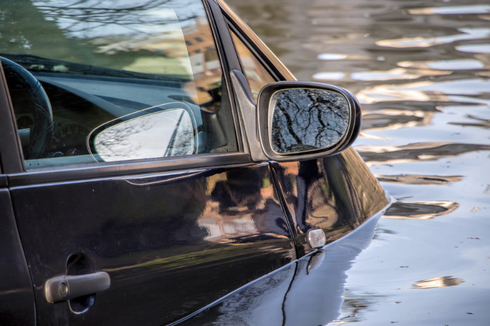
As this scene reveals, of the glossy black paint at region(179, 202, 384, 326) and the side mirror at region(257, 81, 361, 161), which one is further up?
the side mirror at region(257, 81, 361, 161)

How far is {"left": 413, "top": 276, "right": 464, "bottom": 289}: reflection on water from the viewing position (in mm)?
2082

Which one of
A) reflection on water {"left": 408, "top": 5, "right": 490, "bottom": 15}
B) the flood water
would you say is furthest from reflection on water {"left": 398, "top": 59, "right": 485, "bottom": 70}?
reflection on water {"left": 408, "top": 5, "right": 490, "bottom": 15}

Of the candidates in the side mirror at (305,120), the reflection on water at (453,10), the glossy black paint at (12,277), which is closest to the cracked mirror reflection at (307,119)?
the side mirror at (305,120)

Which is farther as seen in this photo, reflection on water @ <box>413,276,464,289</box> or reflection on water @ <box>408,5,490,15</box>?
reflection on water @ <box>408,5,490,15</box>

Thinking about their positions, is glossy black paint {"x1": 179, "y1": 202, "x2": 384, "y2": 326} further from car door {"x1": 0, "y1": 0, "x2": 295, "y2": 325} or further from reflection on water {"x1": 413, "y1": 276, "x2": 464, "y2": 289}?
reflection on water {"x1": 413, "y1": 276, "x2": 464, "y2": 289}

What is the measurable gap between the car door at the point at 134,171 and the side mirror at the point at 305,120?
11 cm

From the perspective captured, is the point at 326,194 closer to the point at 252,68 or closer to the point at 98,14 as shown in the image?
the point at 252,68

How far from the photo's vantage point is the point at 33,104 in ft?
5.44

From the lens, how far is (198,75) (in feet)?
6.44

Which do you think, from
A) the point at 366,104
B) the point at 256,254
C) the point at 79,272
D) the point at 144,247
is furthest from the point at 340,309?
the point at 366,104

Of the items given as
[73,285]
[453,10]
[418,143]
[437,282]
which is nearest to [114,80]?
[73,285]

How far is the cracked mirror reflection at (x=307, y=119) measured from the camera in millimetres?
1883

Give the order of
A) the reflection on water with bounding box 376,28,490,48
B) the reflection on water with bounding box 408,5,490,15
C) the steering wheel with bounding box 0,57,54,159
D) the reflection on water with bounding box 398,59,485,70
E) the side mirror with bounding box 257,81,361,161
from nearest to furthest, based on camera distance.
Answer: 1. the steering wheel with bounding box 0,57,54,159
2. the side mirror with bounding box 257,81,361,161
3. the reflection on water with bounding box 398,59,485,70
4. the reflection on water with bounding box 376,28,490,48
5. the reflection on water with bounding box 408,5,490,15

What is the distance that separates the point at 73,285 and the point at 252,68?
114cm
